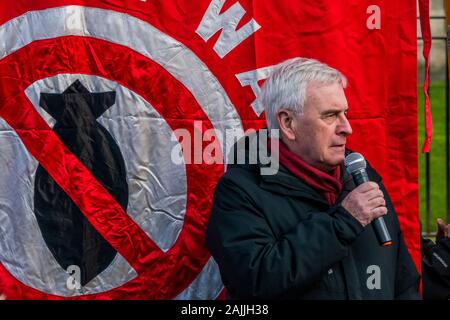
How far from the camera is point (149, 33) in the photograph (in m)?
3.33

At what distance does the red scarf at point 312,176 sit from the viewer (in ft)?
9.14

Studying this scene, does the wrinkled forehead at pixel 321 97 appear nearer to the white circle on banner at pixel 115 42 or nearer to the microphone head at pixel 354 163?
the microphone head at pixel 354 163

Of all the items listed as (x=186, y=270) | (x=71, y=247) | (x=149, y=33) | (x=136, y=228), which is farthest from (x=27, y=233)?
(x=149, y=33)

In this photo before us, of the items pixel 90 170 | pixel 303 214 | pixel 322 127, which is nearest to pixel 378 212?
pixel 303 214

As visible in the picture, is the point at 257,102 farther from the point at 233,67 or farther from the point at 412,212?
the point at 412,212

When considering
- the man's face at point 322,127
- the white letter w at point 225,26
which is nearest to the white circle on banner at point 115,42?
the white letter w at point 225,26

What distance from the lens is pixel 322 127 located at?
281cm

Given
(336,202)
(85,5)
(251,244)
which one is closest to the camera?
(251,244)

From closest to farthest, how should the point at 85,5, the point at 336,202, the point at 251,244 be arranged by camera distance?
the point at 251,244 < the point at 336,202 < the point at 85,5

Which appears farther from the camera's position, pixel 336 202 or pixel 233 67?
pixel 233 67

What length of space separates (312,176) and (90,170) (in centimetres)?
105

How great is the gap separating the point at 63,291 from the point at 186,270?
0.53 m

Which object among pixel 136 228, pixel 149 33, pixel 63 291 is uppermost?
pixel 149 33

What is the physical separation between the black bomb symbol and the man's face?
0.91 metres
